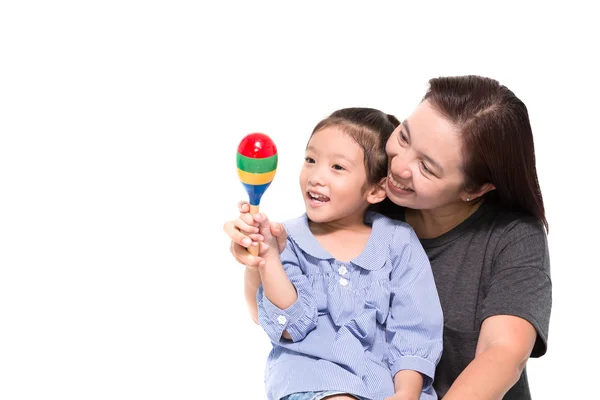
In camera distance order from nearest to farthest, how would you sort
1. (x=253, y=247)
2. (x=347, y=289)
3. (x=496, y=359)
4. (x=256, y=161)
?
(x=256, y=161), (x=253, y=247), (x=496, y=359), (x=347, y=289)

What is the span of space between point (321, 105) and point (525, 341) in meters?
1.80

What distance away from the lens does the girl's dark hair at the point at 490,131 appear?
2.25 metres

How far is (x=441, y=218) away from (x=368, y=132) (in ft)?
1.15

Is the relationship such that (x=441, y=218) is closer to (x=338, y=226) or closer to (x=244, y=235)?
(x=338, y=226)

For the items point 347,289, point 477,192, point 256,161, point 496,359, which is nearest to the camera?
point 256,161

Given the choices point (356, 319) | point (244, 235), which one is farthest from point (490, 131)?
point (244, 235)

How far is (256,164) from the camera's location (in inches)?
77.5

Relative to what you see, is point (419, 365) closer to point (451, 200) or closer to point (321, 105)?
point (451, 200)

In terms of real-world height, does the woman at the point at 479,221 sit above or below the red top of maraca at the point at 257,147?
below

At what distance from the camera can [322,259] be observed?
2.30m

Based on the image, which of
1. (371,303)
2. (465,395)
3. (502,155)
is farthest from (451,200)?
(465,395)

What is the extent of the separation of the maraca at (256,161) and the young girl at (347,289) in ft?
0.41

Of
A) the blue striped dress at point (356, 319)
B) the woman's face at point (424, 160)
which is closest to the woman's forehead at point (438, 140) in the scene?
the woman's face at point (424, 160)

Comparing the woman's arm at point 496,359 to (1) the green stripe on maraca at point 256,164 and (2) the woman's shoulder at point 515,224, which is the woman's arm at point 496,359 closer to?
(2) the woman's shoulder at point 515,224
